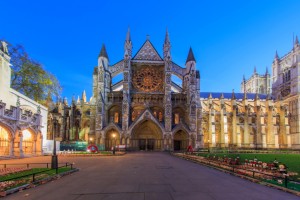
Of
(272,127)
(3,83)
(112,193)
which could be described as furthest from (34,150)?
(272,127)

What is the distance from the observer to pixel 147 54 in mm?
55156

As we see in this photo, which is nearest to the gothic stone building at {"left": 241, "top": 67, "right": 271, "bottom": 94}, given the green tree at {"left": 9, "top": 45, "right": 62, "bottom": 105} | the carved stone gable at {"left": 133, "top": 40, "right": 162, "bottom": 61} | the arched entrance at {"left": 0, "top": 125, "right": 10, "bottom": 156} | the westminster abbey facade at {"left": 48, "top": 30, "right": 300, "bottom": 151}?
the westminster abbey facade at {"left": 48, "top": 30, "right": 300, "bottom": 151}

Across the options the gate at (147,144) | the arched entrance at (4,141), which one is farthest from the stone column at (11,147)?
the gate at (147,144)

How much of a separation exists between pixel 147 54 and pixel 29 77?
80.5 ft

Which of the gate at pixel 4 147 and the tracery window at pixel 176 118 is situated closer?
the gate at pixel 4 147

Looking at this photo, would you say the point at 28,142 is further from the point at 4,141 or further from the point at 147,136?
the point at 147,136

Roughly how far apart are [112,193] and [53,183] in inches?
154

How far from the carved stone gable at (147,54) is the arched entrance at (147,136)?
1407 cm

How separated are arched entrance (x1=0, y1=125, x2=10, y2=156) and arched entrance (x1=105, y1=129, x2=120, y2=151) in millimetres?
23339

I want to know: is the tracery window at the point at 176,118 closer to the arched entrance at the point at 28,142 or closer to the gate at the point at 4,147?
the arched entrance at the point at 28,142

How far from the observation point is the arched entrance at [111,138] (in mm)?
49438

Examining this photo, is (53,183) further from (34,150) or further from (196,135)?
(196,135)

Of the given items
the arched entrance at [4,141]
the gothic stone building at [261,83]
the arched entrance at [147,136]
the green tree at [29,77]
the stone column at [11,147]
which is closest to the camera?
the arched entrance at [4,141]

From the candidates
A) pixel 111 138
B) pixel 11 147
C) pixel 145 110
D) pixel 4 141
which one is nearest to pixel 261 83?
pixel 145 110
